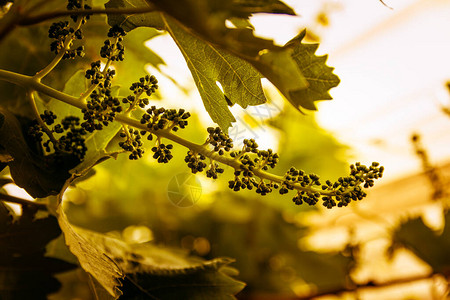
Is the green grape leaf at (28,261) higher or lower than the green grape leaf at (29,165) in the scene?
lower

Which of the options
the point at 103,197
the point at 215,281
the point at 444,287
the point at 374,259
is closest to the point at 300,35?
the point at 215,281

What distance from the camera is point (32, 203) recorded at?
0.53 meters

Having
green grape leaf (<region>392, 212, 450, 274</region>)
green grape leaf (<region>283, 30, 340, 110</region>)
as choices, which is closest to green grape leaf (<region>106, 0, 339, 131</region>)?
green grape leaf (<region>283, 30, 340, 110</region>)

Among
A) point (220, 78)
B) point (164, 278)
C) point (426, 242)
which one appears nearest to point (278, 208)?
point (426, 242)

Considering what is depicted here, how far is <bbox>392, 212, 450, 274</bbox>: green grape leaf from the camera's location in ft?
2.89

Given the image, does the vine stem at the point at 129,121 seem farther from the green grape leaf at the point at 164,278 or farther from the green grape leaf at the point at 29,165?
the green grape leaf at the point at 164,278

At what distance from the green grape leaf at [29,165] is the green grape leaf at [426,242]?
0.73 metres

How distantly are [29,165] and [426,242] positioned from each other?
→ 2.71 ft

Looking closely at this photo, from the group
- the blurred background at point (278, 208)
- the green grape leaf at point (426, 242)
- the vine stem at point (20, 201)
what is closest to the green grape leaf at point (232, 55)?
the blurred background at point (278, 208)

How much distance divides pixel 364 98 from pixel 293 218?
1.03 metres

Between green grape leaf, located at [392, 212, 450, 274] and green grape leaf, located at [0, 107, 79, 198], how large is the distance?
0.73 m

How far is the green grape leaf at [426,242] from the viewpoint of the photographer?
0.88 metres

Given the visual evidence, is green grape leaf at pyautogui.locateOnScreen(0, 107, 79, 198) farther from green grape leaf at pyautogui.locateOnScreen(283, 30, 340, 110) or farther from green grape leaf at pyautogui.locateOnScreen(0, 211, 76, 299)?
green grape leaf at pyautogui.locateOnScreen(283, 30, 340, 110)

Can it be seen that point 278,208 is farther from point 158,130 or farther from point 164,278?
point 158,130
